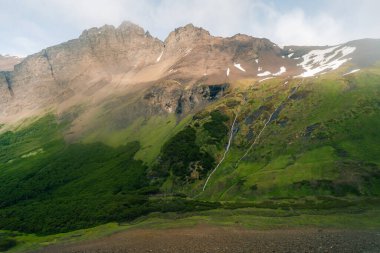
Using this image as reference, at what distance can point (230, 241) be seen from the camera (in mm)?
89375

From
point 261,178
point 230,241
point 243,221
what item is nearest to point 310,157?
point 261,178

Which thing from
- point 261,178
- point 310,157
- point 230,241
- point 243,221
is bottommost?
point 243,221

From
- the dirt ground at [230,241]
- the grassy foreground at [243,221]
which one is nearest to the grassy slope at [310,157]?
the grassy foreground at [243,221]

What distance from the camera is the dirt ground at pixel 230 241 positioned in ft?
253

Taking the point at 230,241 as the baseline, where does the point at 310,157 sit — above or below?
above

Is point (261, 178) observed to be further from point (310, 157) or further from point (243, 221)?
point (243, 221)

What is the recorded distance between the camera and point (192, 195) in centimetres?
16600

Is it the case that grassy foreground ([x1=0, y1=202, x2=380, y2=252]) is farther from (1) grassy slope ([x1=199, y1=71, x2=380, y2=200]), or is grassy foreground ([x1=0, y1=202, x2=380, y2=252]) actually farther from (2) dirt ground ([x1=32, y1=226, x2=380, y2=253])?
(1) grassy slope ([x1=199, y1=71, x2=380, y2=200])

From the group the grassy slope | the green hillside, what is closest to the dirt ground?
the green hillside

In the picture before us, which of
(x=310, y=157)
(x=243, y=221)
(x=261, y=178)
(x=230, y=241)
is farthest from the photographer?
(x=310, y=157)

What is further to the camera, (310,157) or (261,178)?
(310,157)

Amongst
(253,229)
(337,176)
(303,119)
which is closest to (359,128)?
(303,119)

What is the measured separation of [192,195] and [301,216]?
61.6 m

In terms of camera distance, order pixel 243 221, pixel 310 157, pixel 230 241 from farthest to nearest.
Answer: pixel 310 157 → pixel 243 221 → pixel 230 241
